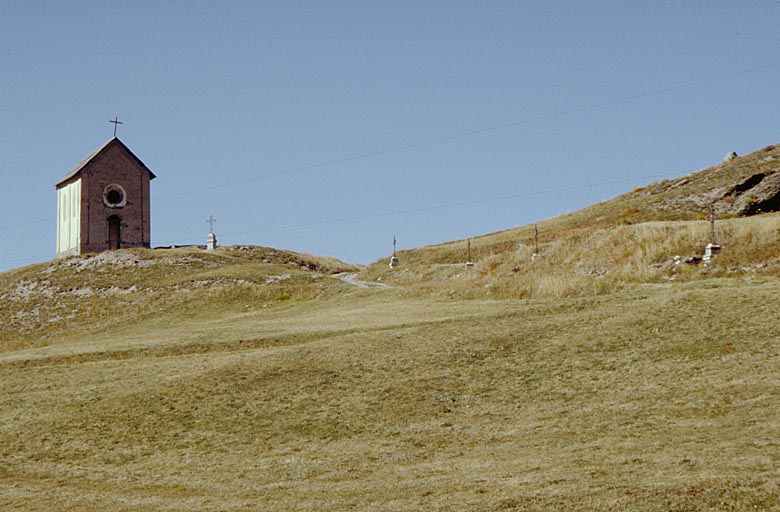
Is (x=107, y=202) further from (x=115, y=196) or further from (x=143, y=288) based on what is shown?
(x=143, y=288)

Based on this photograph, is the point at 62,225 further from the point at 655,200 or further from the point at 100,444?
the point at 100,444

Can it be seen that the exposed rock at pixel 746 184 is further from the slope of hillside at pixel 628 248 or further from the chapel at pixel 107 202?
the chapel at pixel 107 202

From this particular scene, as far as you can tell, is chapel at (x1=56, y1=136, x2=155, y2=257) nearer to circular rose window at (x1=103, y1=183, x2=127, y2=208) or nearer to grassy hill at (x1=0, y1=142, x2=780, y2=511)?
circular rose window at (x1=103, y1=183, x2=127, y2=208)

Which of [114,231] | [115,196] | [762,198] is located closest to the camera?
[762,198]

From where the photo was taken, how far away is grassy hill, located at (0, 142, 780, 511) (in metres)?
17.2

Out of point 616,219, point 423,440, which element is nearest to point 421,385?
point 423,440

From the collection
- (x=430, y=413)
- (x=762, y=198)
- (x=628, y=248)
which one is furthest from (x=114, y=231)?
(x=430, y=413)

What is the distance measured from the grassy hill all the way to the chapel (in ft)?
116

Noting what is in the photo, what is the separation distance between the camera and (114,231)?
84188 millimetres

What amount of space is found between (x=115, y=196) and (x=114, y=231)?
127 inches

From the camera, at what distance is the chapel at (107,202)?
3248 inches

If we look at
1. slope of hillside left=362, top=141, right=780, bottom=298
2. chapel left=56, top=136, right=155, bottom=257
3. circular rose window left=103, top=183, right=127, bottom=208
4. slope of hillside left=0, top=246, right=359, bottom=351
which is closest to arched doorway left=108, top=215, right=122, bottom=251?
chapel left=56, top=136, right=155, bottom=257

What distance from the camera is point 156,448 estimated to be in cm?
2328

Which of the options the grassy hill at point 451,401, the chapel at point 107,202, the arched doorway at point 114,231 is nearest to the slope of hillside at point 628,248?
the grassy hill at point 451,401
